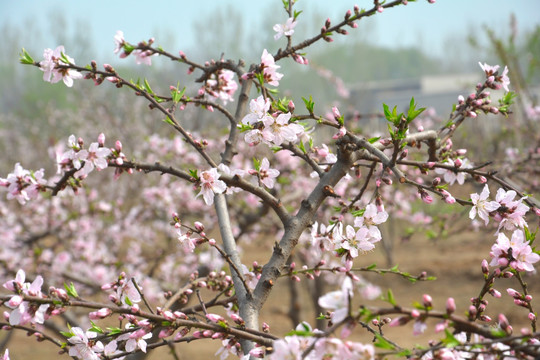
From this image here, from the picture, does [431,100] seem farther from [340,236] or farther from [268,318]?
[340,236]

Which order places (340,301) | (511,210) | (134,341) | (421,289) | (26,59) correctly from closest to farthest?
(340,301) → (134,341) → (511,210) → (26,59) → (421,289)

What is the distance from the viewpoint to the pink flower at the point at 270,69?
6.26ft

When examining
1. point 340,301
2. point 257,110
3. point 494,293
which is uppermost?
point 257,110

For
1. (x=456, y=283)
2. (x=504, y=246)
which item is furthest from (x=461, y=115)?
(x=456, y=283)

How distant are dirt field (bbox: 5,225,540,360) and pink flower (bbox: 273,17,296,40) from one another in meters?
4.06

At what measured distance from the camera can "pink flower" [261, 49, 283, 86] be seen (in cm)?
191

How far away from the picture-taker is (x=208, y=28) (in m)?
45.4

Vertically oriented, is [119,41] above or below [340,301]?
above

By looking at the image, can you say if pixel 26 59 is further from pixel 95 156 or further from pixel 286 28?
pixel 286 28

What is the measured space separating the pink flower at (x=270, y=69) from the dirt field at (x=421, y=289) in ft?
13.4

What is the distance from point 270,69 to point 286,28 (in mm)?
347

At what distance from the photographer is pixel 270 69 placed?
1.95m

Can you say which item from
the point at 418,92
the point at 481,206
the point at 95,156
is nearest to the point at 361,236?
the point at 481,206

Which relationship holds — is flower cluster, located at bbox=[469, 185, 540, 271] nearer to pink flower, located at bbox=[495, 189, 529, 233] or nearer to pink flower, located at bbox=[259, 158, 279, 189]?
pink flower, located at bbox=[495, 189, 529, 233]
